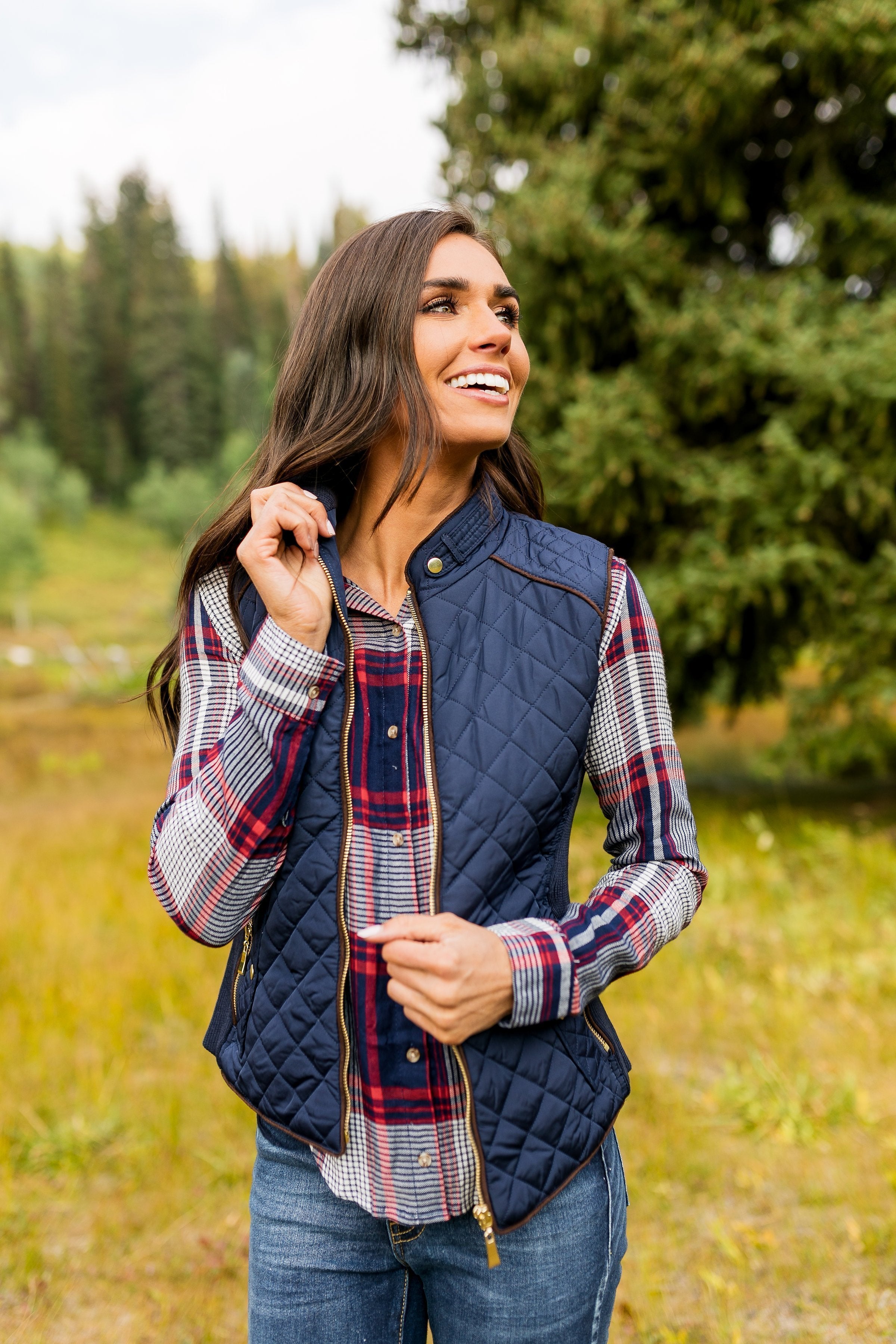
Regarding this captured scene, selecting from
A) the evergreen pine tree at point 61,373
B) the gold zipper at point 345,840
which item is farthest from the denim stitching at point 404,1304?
the evergreen pine tree at point 61,373

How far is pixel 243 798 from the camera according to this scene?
1.34 meters

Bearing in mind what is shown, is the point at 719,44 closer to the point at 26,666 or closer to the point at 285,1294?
the point at 285,1294

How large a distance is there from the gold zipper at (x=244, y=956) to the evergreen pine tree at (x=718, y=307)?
5524mm

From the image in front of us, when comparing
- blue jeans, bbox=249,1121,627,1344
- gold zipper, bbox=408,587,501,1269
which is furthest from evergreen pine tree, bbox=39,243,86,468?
blue jeans, bbox=249,1121,627,1344

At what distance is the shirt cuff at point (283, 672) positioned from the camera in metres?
1.34

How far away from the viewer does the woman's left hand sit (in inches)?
48.6

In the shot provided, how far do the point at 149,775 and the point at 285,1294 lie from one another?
476 inches

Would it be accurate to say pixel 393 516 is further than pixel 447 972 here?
Yes

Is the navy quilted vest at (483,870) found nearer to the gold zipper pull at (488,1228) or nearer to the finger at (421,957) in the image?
the gold zipper pull at (488,1228)

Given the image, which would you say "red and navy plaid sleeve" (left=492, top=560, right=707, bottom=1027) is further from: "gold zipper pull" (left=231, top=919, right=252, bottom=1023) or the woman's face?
"gold zipper pull" (left=231, top=919, right=252, bottom=1023)

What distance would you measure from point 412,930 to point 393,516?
73cm

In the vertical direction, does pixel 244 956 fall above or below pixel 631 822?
below

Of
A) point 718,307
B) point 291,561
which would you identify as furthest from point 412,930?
point 718,307

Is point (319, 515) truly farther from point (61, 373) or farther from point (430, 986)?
point (61, 373)
